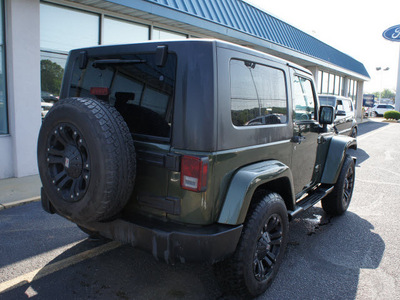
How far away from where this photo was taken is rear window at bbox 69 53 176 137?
2516 millimetres

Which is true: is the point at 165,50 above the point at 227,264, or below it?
above

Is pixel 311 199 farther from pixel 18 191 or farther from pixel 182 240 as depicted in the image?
pixel 18 191

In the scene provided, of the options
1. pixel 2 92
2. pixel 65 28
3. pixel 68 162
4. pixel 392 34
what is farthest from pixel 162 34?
pixel 392 34

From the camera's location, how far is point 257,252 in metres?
2.79

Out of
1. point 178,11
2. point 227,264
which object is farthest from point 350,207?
point 178,11

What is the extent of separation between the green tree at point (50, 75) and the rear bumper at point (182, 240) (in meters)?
5.65

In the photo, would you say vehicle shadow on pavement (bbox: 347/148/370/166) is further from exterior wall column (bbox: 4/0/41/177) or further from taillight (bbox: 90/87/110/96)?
taillight (bbox: 90/87/110/96)

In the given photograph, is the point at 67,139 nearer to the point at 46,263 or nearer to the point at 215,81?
the point at 215,81

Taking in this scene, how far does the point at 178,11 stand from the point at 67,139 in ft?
20.5

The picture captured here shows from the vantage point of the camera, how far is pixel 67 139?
250 cm

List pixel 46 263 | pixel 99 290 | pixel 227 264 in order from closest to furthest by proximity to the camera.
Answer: pixel 227 264, pixel 99 290, pixel 46 263

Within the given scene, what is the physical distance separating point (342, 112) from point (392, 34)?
34365mm

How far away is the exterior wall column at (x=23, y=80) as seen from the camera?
6160 mm

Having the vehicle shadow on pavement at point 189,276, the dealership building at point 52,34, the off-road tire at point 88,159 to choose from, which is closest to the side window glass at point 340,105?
the dealership building at point 52,34
